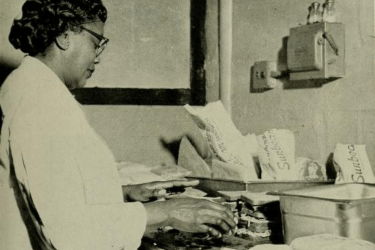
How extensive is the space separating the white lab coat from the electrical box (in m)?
0.87

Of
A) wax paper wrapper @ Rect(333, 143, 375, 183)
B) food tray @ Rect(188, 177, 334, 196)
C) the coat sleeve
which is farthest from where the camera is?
food tray @ Rect(188, 177, 334, 196)

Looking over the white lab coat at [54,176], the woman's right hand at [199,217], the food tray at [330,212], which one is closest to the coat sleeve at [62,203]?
the white lab coat at [54,176]

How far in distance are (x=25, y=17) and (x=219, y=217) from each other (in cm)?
87

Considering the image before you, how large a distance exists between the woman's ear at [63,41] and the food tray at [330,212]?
0.77 metres

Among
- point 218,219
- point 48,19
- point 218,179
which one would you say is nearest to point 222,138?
point 218,179

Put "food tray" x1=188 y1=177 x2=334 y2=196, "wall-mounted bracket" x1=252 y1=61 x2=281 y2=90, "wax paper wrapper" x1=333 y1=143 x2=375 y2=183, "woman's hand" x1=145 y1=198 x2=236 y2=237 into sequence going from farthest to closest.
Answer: "wall-mounted bracket" x1=252 y1=61 x2=281 y2=90 → "food tray" x1=188 y1=177 x2=334 y2=196 → "wax paper wrapper" x1=333 y1=143 x2=375 y2=183 → "woman's hand" x1=145 y1=198 x2=236 y2=237

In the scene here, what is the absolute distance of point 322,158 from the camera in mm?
1992

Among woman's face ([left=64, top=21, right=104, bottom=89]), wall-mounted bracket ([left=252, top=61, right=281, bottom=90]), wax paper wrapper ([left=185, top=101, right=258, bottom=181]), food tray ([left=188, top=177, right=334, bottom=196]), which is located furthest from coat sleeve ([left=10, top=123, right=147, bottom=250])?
wall-mounted bracket ([left=252, top=61, right=281, bottom=90])

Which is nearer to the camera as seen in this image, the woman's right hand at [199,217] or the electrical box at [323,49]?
the woman's right hand at [199,217]

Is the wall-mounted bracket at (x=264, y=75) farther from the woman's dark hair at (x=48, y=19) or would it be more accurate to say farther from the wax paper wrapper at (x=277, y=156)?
the woman's dark hair at (x=48, y=19)

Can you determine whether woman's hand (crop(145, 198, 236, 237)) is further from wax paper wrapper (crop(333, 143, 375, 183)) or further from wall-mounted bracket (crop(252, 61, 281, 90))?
wall-mounted bracket (crop(252, 61, 281, 90))

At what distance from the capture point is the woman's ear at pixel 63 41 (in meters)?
1.52

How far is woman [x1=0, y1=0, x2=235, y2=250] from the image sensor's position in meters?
1.23

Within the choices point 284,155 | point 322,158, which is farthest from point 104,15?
point 322,158
